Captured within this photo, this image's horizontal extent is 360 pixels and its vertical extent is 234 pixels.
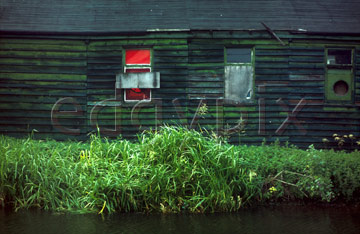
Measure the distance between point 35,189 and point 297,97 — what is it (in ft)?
26.5

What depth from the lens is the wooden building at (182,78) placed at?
11602 millimetres

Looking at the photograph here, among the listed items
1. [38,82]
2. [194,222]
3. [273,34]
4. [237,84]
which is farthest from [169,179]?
[38,82]

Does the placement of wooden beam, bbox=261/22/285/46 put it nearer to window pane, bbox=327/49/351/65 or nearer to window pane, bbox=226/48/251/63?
window pane, bbox=226/48/251/63

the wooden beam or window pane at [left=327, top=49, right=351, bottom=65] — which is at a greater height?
the wooden beam

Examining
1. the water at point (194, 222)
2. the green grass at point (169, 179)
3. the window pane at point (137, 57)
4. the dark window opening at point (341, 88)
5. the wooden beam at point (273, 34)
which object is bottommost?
the water at point (194, 222)

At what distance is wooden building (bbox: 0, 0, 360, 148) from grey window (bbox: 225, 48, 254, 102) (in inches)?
1.2

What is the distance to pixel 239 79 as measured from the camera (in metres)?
11.8

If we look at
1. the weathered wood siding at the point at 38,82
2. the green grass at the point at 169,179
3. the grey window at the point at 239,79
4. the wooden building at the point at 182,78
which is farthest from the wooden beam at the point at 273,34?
the weathered wood siding at the point at 38,82

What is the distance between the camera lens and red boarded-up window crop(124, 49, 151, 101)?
11.9 m

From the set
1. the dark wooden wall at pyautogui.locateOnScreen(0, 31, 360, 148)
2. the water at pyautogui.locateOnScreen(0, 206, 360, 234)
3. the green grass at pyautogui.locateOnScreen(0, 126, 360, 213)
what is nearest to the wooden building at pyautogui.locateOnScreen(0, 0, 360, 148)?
the dark wooden wall at pyautogui.locateOnScreen(0, 31, 360, 148)

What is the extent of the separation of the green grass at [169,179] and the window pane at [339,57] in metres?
5.53

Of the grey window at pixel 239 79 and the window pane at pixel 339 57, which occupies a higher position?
the window pane at pixel 339 57

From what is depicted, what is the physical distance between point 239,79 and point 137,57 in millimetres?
3246

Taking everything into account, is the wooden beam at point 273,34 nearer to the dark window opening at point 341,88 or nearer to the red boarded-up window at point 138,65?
the dark window opening at point 341,88
